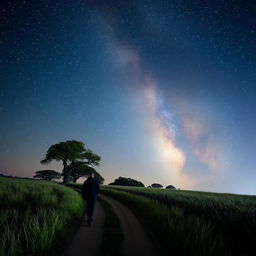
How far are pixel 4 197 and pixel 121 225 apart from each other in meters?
6.93

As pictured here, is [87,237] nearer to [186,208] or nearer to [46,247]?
[46,247]

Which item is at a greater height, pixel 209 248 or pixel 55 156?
pixel 55 156

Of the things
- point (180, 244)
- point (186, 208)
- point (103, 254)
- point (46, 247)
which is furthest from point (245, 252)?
point (186, 208)

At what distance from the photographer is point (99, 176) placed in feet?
242

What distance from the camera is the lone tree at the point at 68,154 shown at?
4878 cm

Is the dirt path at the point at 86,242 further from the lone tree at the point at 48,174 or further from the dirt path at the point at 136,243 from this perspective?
the lone tree at the point at 48,174

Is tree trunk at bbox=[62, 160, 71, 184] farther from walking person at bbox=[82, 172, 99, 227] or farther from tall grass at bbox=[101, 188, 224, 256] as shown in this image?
tall grass at bbox=[101, 188, 224, 256]

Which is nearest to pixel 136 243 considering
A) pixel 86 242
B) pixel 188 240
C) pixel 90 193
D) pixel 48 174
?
pixel 86 242

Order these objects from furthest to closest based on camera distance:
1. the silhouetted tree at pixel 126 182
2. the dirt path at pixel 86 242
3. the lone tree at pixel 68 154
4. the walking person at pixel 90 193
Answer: the silhouetted tree at pixel 126 182
the lone tree at pixel 68 154
the walking person at pixel 90 193
the dirt path at pixel 86 242

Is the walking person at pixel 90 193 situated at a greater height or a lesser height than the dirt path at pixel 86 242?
greater

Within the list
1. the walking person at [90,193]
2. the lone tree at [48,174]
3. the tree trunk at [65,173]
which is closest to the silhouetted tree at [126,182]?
the lone tree at [48,174]

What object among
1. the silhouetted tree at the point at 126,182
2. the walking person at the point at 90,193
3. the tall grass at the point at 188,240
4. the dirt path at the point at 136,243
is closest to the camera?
the tall grass at the point at 188,240

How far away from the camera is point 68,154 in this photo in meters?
49.3

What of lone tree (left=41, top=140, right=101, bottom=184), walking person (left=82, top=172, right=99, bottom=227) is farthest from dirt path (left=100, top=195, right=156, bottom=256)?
lone tree (left=41, top=140, right=101, bottom=184)
